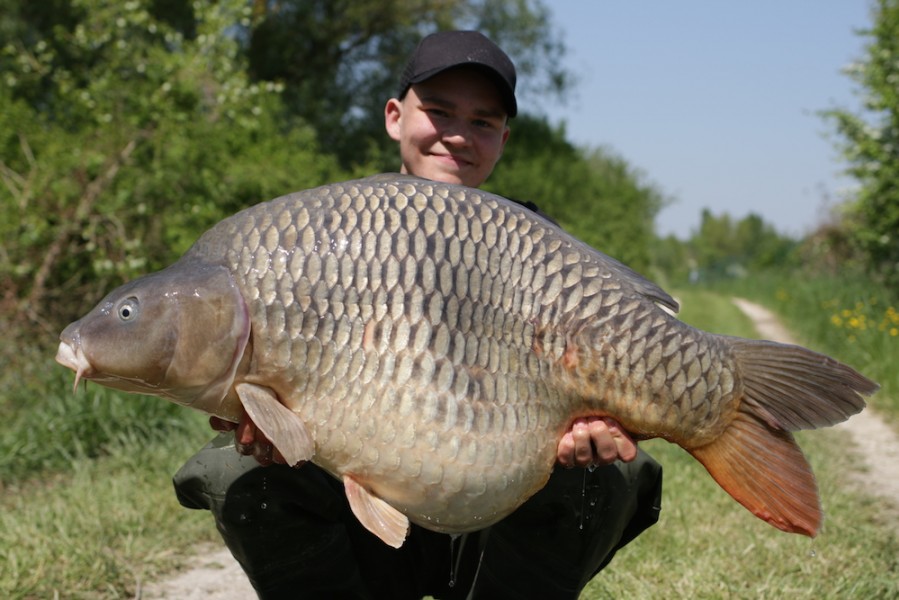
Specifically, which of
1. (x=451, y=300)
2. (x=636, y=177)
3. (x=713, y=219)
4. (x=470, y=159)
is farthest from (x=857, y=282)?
(x=713, y=219)

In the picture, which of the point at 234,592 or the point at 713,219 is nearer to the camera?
the point at 234,592

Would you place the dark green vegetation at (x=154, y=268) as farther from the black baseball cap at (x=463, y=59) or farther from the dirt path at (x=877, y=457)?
the black baseball cap at (x=463, y=59)

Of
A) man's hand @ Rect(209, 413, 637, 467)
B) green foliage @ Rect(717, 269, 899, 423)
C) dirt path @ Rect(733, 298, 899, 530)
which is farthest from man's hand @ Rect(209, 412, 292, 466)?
green foliage @ Rect(717, 269, 899, 423)

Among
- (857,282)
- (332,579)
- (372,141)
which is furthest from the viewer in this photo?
(372,141)

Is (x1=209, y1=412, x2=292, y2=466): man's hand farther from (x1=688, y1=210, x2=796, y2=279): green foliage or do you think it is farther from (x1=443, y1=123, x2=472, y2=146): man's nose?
(x1=688, y1=210, x2=796, y2=279): green foliage

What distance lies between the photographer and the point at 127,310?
1492 millimetres

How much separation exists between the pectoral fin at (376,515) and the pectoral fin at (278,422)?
0.10 m

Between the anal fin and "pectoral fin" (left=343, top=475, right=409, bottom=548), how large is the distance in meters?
0.54

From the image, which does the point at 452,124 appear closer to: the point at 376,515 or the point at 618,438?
the point at 618,438

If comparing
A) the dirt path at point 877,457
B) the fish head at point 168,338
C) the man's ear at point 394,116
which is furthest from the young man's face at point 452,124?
the dirt path at point 877,457

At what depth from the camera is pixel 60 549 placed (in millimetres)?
2609

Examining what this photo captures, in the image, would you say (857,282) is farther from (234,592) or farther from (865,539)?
(234,592)

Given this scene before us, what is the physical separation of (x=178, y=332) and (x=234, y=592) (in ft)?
4.36

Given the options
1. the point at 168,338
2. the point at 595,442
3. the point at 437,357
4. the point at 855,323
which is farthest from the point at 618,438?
the point at 855,323
